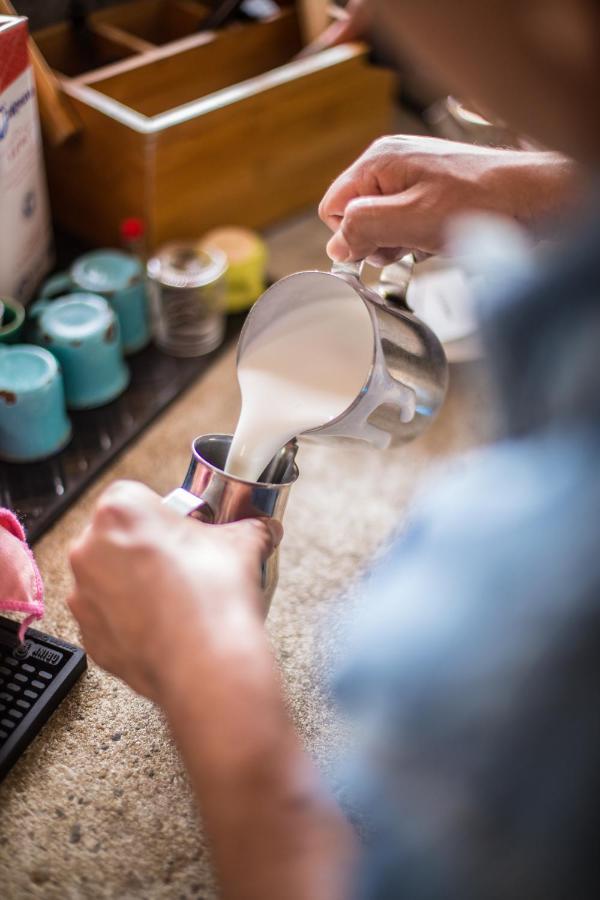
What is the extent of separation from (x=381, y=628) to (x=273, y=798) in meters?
0.11

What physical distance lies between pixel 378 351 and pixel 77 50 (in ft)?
2.91

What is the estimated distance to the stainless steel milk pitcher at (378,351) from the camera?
2.51ft

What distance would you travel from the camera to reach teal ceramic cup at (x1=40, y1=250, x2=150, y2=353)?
3.69 feet

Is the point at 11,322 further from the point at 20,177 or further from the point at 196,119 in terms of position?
the point at 196,119

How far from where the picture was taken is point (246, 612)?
53 centimetres

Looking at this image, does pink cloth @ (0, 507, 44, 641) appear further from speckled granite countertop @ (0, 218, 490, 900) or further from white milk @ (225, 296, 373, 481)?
white milk @ (225, 296, 373, 481)

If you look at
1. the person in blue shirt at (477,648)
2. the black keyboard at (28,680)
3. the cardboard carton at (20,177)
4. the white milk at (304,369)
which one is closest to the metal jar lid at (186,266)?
the cardboard carton at (20,177)

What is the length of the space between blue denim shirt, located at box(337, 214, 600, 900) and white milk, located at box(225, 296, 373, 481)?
0.33 meters

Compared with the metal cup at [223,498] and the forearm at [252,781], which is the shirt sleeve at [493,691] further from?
the metal cup at [223,498]

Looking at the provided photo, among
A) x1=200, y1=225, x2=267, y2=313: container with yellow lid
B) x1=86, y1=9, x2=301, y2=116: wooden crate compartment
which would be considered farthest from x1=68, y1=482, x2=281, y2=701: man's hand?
x1=86, y1=9, x2=301, y2=116: wooden crate compartment

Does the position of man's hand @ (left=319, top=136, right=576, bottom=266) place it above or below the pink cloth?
above

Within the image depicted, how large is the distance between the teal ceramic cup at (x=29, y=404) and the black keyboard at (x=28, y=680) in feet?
0.80

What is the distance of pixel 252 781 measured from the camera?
0.47 m

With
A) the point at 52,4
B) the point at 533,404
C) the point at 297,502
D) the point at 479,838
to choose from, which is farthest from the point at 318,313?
the point at 52,4
